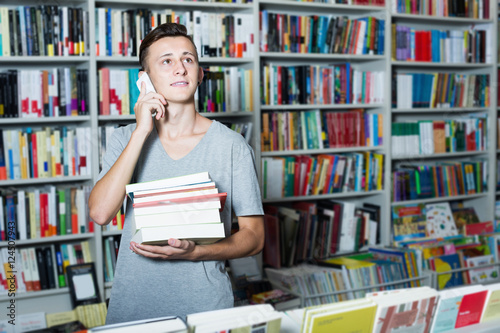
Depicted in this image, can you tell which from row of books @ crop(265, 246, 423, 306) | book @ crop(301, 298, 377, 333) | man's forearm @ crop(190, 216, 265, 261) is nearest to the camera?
book @ crop(301, 298, 377, 333)

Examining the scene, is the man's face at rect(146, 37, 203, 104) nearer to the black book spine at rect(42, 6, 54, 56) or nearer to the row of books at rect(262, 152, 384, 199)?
the black book spine at rect(42, 6, 54, 56)

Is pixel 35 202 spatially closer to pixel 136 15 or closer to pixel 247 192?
pixel 136 15

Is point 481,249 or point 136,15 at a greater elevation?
point 136,15

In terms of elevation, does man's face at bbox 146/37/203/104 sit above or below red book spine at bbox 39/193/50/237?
above

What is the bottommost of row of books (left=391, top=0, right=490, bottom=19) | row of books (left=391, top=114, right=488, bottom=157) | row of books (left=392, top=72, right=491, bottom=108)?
row of books (left=391, top=114, right=488, bottom=157)

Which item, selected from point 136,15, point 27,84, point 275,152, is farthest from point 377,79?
point 27,84

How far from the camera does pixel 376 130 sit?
3484 millimetres

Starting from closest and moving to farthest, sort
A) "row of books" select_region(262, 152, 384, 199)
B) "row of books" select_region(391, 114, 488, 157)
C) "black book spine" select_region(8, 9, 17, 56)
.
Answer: "black book spine" select_region(8, 9, 17, 56) < "row of books" select_region(262, 152, 384, 199) < "row of books" select_region(391, 114, 488, 157)

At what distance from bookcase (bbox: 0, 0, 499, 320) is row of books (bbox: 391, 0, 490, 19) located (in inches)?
1.7

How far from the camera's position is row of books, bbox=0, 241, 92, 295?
8.84 ft

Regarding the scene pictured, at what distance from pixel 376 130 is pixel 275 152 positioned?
78 centimetres

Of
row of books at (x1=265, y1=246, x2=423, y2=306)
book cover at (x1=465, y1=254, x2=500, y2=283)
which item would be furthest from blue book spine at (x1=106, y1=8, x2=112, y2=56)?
book cover at (x1=465, y1=254, x2=500, y2=283)

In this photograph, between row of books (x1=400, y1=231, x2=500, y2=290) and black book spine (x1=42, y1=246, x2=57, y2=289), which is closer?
black book spine (x1=42, y1=246, x2=57, y2=289)

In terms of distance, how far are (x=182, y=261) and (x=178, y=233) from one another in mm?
196
